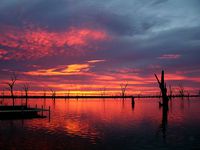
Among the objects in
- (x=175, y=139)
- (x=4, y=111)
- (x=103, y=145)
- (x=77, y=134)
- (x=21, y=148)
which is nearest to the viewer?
(x=21, y=148)

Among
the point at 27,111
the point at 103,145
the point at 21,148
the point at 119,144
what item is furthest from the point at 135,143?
the point at 27,111

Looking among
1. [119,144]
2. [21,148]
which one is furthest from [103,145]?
[21,148]

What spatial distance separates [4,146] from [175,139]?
20.1 meters

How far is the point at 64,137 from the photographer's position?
36.3 meters

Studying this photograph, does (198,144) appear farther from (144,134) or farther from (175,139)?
(144,134)

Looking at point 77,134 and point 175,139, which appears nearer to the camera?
point 175,139

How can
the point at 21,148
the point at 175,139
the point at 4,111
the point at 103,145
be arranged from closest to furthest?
the point at 21,148, the point at 103,145, the point at 175,139, the point at 4,111

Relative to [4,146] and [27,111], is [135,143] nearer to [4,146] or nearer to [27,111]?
[4,146]

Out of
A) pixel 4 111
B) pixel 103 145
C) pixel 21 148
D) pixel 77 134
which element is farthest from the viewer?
pixel 4 111

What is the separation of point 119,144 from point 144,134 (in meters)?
8.47

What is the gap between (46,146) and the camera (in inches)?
1214

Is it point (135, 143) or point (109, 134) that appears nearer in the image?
point (135, 143)

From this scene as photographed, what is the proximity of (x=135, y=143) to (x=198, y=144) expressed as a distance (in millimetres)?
7042

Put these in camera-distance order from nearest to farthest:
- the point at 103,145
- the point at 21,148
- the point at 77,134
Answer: the point at 21,148
the point at 103,145
the point at 77,134
